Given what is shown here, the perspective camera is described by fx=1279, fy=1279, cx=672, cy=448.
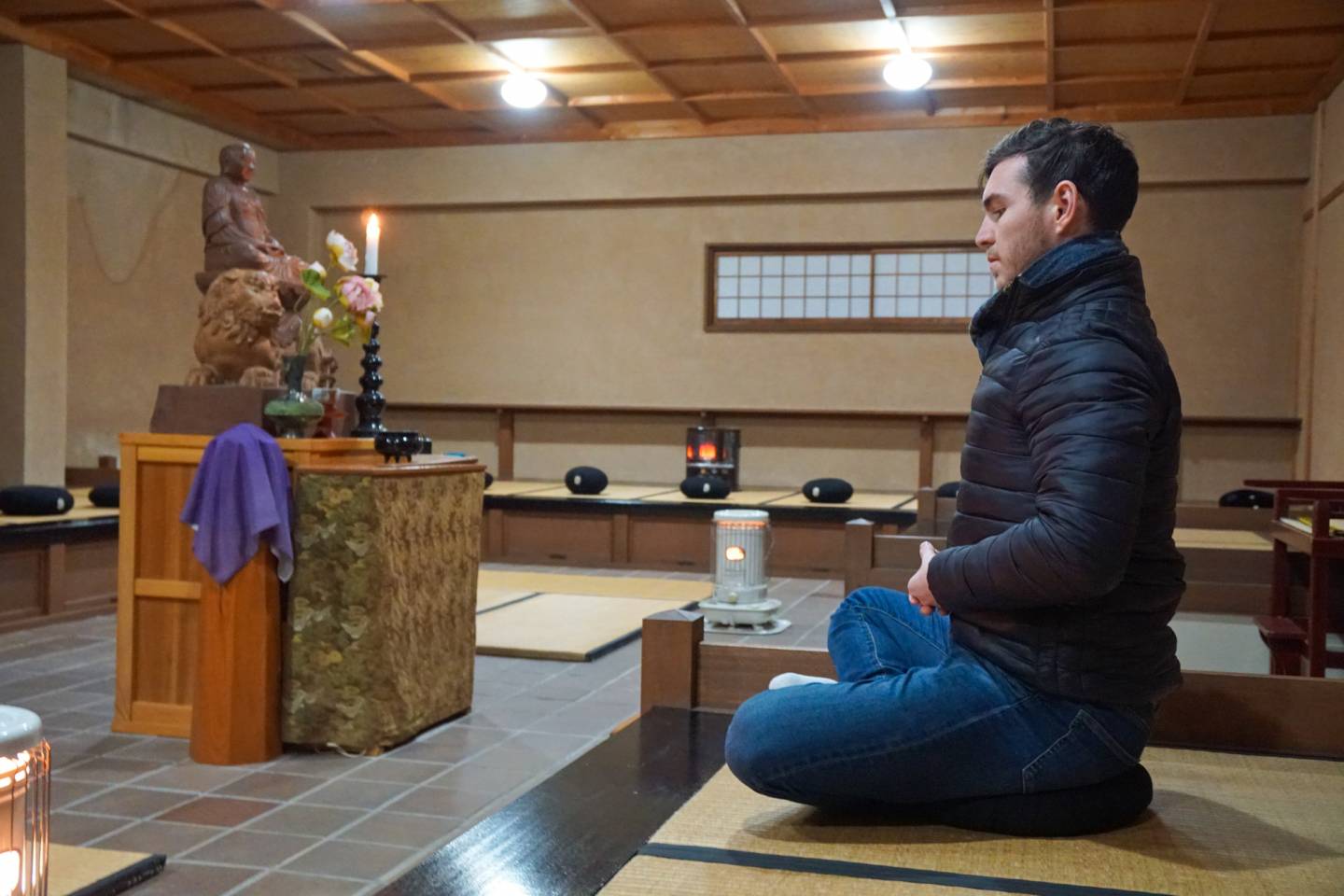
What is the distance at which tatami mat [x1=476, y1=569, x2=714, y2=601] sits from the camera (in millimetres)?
6366

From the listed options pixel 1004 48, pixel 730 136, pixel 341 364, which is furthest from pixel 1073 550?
pixel 341 364

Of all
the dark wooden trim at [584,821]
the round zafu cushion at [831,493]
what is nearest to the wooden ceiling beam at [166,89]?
the round zafu cushion at [831,493]

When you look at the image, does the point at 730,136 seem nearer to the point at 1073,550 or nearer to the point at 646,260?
the point at 646,260

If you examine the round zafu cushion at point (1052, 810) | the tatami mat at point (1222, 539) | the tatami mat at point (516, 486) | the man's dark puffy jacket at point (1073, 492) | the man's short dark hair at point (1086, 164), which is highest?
the man's short dark hair at point (1086, 164)

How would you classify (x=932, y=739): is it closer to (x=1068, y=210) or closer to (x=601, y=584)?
(x=1068, y=210)

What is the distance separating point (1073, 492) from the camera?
1374 millimetres

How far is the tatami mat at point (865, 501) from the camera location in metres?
7.39

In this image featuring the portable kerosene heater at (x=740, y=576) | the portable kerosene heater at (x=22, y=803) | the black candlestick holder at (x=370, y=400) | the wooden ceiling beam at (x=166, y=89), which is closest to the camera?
the portable kerosene heater at (x=22, y=803)

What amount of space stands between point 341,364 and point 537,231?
1939mm

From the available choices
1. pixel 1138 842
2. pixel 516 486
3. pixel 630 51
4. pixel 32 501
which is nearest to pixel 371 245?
pixel 1138 842

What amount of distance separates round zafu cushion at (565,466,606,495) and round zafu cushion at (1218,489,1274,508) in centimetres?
364

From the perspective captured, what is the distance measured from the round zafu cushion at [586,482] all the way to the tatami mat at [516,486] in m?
0.31

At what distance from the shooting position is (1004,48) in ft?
23.0

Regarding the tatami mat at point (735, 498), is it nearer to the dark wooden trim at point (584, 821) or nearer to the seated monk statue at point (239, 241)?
the seated monk statue at point (239, 241)
